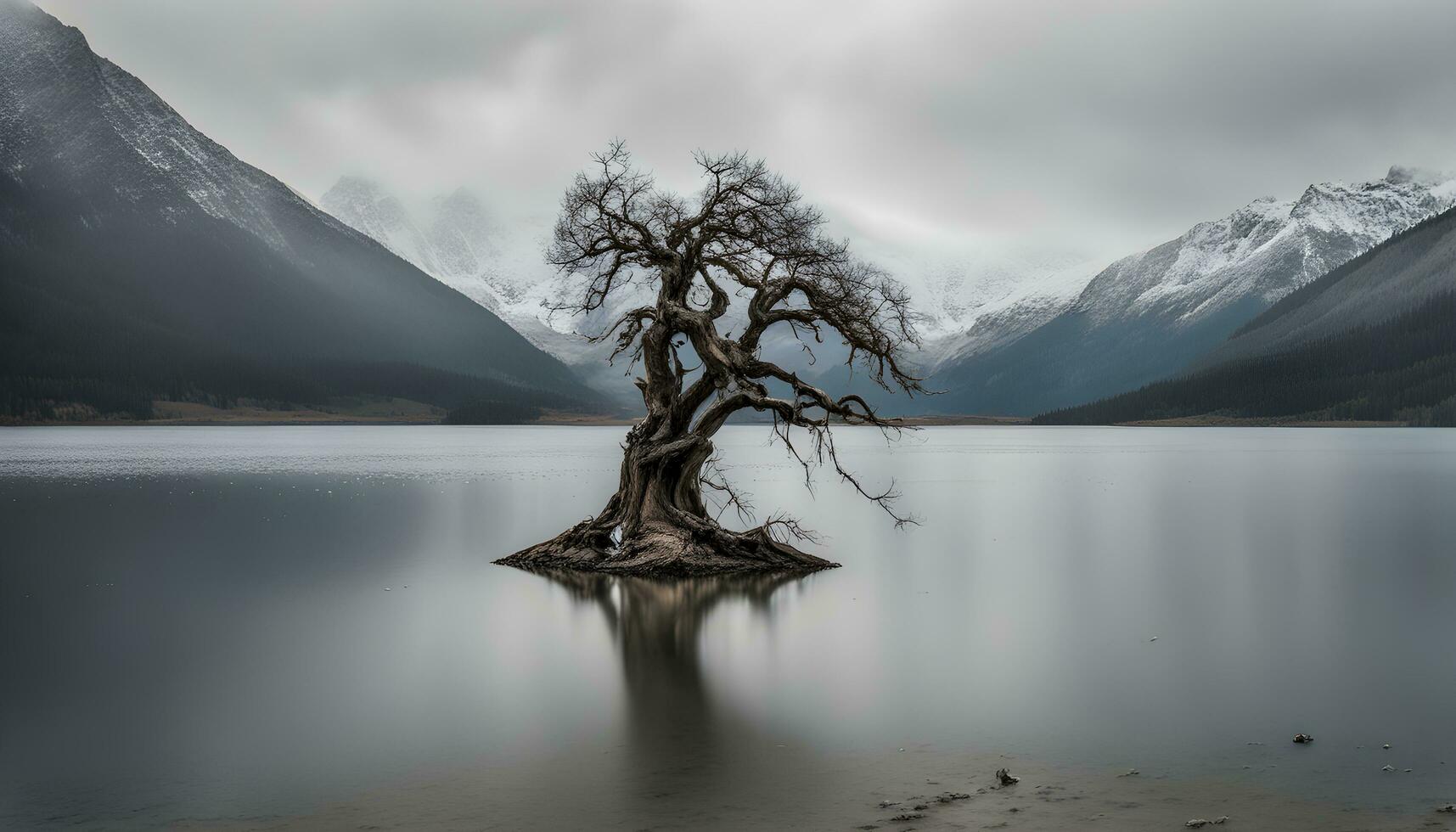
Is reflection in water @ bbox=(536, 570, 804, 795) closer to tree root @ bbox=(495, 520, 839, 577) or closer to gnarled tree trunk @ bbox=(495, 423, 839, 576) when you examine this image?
tree root @ bbox=(495, 520, 839, 577)

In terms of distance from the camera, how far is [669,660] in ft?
54.4

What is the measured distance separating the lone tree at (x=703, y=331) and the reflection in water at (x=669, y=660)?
1.47m

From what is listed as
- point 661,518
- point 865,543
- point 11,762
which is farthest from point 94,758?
point 865,543

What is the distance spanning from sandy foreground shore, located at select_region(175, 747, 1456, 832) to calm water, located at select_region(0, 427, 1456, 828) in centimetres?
9

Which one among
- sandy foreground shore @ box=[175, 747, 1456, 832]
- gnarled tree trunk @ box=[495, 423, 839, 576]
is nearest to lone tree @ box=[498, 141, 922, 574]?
gnarled tree trunk @ box=[495, 423, 839, 576]

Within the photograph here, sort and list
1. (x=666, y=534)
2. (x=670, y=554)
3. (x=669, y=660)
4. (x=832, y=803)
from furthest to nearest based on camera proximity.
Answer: (x=666, y=534)
(x=670, y=554)
(x=669, y=660)
(x=832, y=803)

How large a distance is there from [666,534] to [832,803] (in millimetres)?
16090

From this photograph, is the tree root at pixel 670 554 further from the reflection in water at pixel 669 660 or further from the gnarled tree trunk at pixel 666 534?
the reflection in water at pixel 669 660

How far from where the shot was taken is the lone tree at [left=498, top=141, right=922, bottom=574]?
26.3 meters

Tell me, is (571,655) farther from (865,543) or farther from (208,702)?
(865,543)

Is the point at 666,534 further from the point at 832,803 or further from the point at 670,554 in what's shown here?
the point at 832,803

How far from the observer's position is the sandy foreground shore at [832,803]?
9461mm

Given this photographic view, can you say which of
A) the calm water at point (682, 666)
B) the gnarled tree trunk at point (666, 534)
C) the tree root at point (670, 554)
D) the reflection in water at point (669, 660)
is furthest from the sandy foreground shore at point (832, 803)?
the gnarled tree trunk at point (666, 534)

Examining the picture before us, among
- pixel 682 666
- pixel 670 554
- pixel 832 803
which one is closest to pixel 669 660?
pixel 682 666
